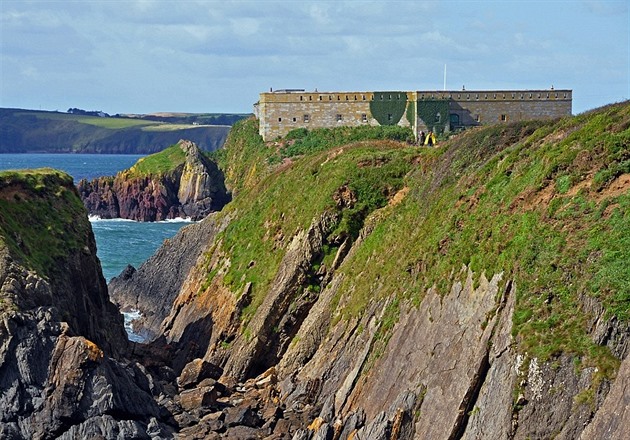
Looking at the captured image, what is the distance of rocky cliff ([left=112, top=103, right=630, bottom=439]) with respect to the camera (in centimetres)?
3931

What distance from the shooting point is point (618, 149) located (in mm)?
45125

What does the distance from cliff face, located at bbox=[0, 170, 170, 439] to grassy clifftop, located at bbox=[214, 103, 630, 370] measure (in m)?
10.4

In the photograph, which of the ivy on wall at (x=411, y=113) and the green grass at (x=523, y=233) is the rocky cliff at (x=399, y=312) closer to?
the green grass at (x=523, y=233)

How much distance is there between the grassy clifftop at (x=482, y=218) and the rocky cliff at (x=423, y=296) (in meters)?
0.09

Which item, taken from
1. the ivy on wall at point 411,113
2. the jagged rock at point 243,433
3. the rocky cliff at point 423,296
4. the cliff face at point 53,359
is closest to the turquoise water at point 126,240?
the ivy on wall at point 411,113

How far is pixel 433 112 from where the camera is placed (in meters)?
114

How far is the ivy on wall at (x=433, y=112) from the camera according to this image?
372ft

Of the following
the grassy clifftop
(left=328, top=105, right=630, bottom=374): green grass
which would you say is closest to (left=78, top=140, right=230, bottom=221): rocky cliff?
the grassy clifftop

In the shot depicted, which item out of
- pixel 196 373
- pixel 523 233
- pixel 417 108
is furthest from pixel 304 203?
pixel 417 108

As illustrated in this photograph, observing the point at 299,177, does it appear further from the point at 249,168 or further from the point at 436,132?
the point at 249,168

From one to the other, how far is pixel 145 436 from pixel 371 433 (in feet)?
28.1

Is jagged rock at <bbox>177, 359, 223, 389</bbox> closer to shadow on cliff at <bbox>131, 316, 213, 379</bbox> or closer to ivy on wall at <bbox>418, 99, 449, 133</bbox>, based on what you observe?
shadow on cliff at <bbox>131, 316, 213, 379</bbox>

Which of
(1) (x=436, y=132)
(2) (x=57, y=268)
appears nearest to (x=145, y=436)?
(2) (x=57, y=268)

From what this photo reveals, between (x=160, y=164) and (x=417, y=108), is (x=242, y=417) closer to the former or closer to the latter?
(x=417, y=108)
